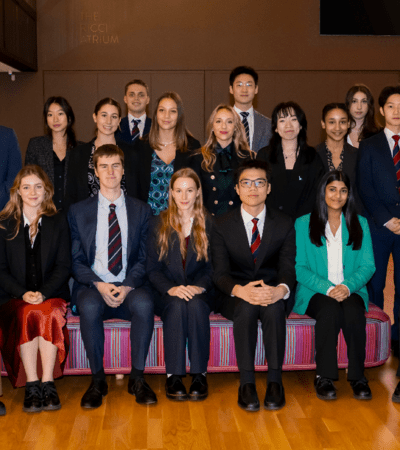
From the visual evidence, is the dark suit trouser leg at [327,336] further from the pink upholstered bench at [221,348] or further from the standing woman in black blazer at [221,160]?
the standing woman in black blazer at [221,160]

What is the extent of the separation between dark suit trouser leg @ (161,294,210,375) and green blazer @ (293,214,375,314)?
0.66 meters

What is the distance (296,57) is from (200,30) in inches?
57.1

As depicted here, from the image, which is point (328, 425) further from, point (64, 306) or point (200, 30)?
point (200, 30)

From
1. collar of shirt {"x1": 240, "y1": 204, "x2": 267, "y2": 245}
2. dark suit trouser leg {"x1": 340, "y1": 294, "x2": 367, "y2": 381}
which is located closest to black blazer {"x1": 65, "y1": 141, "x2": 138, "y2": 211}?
collar of shirt {"x1": 240, "y1": 204, "x2": 267, "y2": 245}

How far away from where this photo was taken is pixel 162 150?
3.72 metres

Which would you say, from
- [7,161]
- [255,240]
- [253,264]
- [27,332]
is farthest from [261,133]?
[27,332]

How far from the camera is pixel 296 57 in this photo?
771 cm

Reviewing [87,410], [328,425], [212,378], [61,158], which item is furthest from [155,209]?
[328,425]

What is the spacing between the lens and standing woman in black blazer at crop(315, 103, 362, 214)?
3.72 metres

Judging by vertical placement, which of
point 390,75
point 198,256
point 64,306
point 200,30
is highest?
point 200,30

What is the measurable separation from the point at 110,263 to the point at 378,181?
186cm

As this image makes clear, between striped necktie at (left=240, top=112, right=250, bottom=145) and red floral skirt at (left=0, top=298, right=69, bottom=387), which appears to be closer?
red floral skirt at (left=0, top=298, right=69, bottom=387)

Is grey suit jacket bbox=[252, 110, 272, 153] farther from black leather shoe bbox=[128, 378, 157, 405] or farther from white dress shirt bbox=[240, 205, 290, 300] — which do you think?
black leather shoe bbox=[128, 378, 157, 405]

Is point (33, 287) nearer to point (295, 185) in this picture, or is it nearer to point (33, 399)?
point (33, 399)
